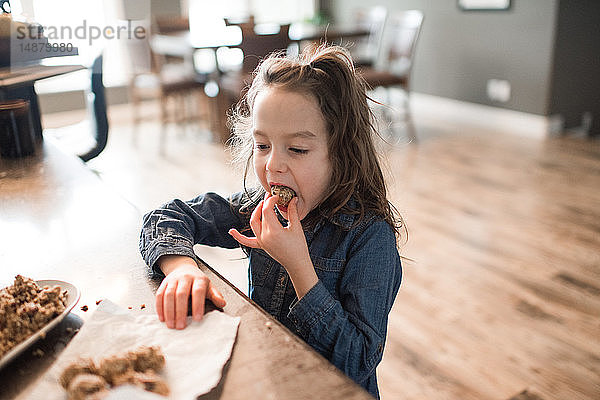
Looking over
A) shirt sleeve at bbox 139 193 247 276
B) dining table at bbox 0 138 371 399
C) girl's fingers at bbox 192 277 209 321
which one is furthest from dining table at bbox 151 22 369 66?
girl's fingers at bbox 192 277 209 321

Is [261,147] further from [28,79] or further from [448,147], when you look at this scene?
[448,147]

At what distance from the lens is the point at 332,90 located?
92cm

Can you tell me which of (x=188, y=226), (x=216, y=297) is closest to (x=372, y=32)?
(x=188, y=226)

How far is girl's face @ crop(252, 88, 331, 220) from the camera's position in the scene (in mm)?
876

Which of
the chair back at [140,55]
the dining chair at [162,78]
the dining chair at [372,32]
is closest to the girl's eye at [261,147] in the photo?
the dining chair at [162,78]

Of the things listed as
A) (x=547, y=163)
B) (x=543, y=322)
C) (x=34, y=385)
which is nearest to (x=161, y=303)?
(x=34, y=385)

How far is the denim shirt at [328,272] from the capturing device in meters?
0.80

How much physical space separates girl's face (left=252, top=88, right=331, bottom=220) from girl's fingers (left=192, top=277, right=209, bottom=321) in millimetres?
176

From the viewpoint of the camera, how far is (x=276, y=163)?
870mm

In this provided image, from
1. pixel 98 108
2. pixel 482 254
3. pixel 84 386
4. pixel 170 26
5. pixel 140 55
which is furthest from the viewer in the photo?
pixel 170 26

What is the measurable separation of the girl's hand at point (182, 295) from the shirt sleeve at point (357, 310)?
133 millimetres

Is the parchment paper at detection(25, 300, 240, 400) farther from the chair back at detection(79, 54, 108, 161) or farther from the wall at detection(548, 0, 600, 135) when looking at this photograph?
the wall at detection(548, 0, 600, 135)

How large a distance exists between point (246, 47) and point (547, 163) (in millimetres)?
2306

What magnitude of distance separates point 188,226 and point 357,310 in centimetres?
38
